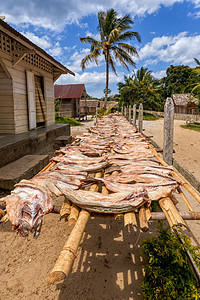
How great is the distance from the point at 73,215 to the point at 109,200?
0.28 meters

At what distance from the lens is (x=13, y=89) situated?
6.22 metres

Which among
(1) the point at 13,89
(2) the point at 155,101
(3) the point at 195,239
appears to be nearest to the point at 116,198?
(3) the point at 195,239

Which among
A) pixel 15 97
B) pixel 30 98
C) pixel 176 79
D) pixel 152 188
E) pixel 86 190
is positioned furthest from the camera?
pixel 176 79

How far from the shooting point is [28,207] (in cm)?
132

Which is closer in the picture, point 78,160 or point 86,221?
point 86,221

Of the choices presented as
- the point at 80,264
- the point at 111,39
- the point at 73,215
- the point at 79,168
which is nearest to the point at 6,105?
the point at 79,168

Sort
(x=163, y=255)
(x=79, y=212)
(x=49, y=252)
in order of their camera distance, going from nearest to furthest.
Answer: (x=79, y=212)
(x=163, y=255)
(x=49, y=252)

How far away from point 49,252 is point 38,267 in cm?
29

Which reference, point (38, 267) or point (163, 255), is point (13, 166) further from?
point (163, 255)

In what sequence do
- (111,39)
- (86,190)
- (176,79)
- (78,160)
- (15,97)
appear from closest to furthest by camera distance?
(86,190) → (78,160) → (15,97) → (111,39) → (176,79)

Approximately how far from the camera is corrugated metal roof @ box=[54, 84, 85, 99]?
23.2 meters

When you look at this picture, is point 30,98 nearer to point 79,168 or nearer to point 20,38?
point 20,38

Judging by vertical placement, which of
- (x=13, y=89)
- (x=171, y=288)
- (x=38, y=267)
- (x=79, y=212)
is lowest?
(x=38, y=267)

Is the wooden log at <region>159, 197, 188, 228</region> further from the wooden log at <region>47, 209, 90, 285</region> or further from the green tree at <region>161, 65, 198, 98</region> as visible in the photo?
the green tree at <region>161, 65, 198, 98</region>
